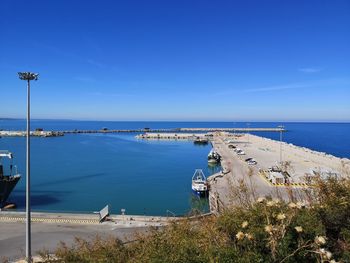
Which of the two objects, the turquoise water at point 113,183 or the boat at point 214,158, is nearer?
the turquoise water at point 113,183

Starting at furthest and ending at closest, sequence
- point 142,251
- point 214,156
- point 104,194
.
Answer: point 214,156 < point 104,194 < point 142,251

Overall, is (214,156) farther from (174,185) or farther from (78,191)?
(78,191)

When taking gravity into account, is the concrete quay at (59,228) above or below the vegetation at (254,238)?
below

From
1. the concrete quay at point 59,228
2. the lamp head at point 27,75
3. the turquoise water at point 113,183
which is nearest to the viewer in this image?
the lamp head at point 27,75

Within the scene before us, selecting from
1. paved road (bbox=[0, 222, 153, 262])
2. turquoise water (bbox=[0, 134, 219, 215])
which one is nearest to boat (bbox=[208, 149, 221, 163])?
turquoise water (bbox=[0, 134, 219, 215])

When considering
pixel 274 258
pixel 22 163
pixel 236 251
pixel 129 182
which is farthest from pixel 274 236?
pixel 22 163

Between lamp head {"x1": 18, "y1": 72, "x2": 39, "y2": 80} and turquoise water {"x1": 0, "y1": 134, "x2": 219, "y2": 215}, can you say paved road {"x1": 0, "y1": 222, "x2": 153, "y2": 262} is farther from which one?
lamp head {"x1": 18, "y1": 72, "x2": 39, "y2": 80}

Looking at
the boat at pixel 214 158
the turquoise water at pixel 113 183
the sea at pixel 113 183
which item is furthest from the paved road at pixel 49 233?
the boat at pixel 214 158

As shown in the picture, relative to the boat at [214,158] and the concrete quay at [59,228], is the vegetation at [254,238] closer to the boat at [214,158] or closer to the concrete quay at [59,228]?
the concrete quay at [59,228]

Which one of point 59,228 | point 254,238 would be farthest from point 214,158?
point 254,238

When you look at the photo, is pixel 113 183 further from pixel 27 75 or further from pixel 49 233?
pixel 27 75
